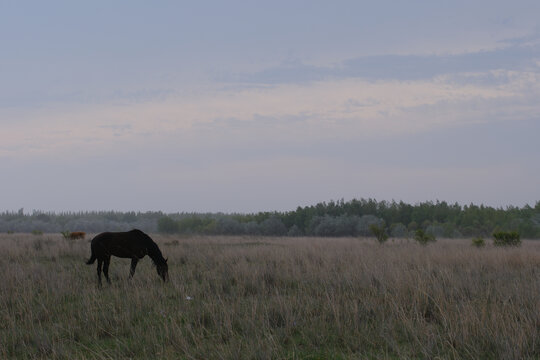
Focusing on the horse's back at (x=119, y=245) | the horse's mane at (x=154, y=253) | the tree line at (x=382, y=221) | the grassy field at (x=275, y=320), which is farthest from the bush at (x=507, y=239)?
the tree line at (x=382, y=221)

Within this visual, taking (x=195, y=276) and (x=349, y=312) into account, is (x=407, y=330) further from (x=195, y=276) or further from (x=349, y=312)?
(x=195, y=276)

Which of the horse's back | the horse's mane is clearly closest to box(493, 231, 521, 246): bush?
the horse's mane

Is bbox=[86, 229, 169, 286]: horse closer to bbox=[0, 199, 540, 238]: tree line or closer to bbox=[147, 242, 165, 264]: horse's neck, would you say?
bbox=[147, 242, 165, 264]: horse's neck

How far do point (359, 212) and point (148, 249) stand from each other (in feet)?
291

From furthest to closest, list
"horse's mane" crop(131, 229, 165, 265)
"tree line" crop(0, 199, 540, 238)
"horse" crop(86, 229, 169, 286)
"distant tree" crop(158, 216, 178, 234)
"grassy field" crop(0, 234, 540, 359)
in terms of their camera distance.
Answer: "distant tree" crop(158, 216, 178, 234) → "tree line" crop(0, 199, 540, 238) → "horse's mane" crop(131, 229, 165, 265) → "horse" crop(86, 229, 169, 286) → "grassy field" crop(0, 234, 540, 359)

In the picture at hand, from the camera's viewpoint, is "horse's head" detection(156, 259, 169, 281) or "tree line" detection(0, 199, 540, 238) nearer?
"horse's head" detection(156, 259, 169, 281)

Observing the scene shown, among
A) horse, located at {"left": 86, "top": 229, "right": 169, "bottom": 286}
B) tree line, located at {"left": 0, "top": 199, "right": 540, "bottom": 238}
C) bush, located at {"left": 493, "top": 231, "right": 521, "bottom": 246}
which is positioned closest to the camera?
horse, located at {"left": 86, "top": 229, "right": 169, "bottom": 286}

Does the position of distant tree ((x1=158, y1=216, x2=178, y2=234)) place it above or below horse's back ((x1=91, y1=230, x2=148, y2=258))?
A: below

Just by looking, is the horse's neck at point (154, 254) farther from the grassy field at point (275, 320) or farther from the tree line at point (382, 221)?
the tree line at point (382, 221)

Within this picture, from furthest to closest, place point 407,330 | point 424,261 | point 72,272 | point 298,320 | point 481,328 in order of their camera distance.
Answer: point 424,261
point 72,272
point 298,320
point 407,330
point 481,328

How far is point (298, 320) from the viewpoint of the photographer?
681 cm

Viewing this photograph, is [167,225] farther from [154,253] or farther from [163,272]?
[163,272]

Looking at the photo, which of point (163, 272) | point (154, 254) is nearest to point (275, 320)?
point (163, 272)

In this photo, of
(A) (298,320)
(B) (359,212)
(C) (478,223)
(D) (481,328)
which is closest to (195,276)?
(A) (298,320)
